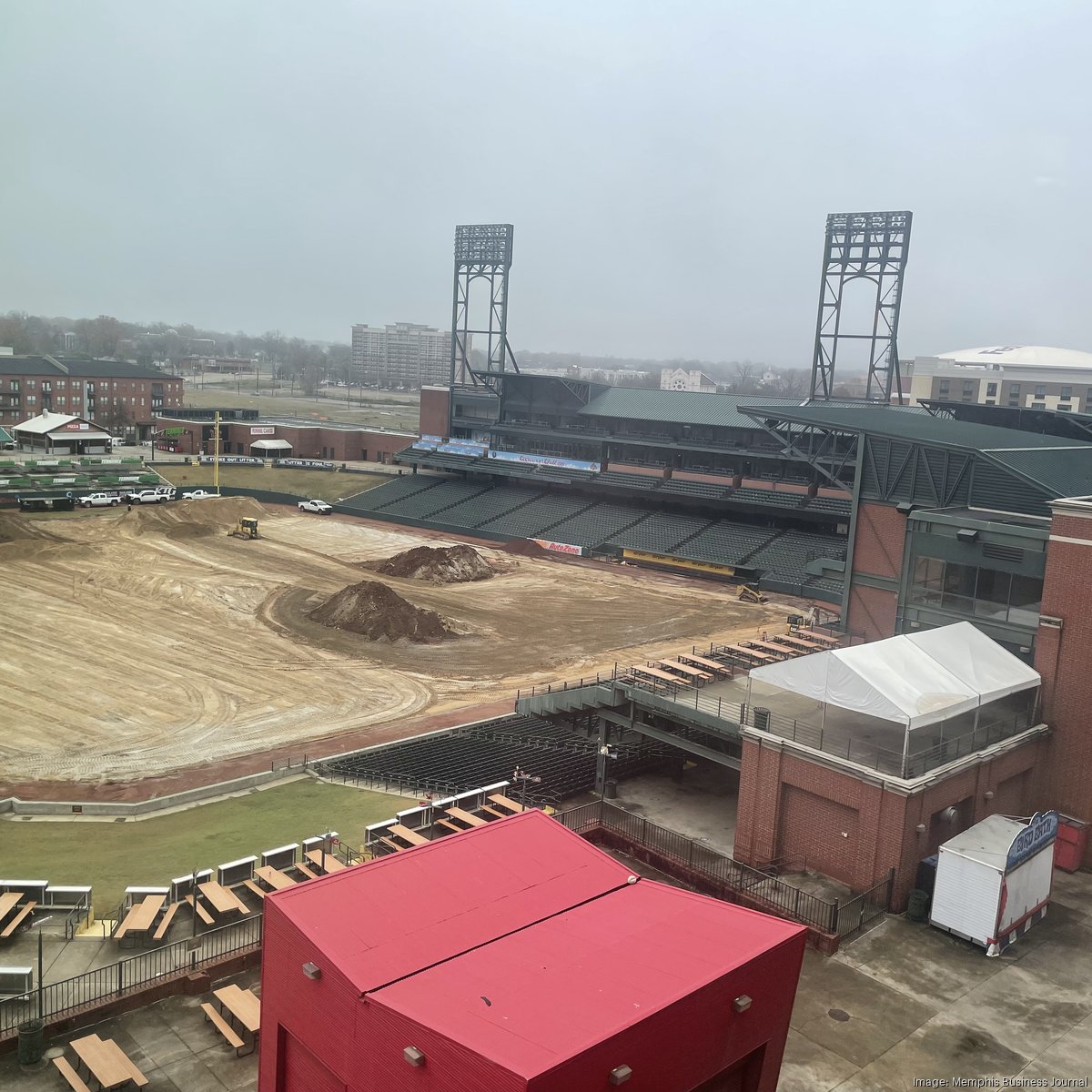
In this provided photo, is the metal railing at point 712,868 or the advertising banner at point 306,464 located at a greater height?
the advertising banner at point 306,464

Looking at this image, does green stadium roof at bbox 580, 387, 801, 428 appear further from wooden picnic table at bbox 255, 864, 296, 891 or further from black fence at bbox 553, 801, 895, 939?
wooden picnic table at bbox 255, 864, 296, 891

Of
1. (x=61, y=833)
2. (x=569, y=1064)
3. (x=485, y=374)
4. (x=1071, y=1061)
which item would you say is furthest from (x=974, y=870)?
(x=485, y=374)

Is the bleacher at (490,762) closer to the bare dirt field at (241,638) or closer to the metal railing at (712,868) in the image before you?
the metal railing at (712,868)

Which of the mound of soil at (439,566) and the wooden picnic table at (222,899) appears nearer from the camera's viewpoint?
the wooden picnic table at (222,899)

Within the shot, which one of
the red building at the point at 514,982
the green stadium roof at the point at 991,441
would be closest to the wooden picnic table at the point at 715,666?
the green stadium roof at the point at 991,441

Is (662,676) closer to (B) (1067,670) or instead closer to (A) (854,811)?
(A) (854,811)

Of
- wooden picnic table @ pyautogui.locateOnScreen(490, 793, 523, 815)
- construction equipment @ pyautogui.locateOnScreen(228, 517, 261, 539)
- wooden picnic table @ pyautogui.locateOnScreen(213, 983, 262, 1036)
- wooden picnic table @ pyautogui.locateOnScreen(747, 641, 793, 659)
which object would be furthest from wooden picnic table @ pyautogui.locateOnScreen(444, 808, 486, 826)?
construction equipment @ pyautogui.locateOnScreen(228, 517, 261, 539)
